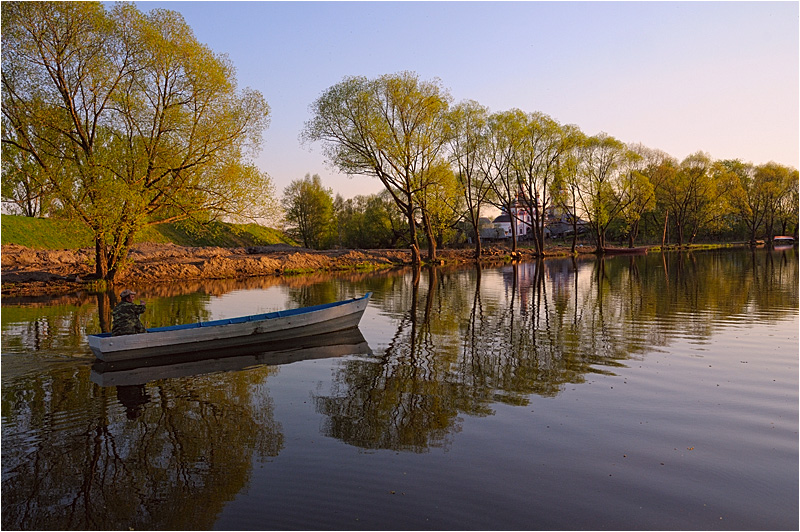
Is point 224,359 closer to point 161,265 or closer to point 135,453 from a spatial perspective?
point 135,453

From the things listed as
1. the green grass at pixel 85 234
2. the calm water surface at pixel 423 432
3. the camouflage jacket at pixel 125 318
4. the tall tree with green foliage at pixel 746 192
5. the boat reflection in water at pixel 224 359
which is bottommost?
the calm water surface at pixel 423 432

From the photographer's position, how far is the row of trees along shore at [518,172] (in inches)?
1928

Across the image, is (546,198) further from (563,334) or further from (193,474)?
(193,474)

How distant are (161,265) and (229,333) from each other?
28.1 meters

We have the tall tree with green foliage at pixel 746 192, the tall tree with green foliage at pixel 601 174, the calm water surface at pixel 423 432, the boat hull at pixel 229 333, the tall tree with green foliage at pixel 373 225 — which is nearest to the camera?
the calm water surface at pixel 423 432

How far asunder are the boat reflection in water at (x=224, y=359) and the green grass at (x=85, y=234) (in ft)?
63.4

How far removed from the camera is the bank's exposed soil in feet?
110

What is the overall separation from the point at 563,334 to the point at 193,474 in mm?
12111

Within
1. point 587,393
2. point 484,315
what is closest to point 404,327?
point 484,315

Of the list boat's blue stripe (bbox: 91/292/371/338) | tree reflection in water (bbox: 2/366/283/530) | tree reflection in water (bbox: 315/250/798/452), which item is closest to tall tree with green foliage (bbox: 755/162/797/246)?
tree reflection in water (bbox: 315/250/798/452)

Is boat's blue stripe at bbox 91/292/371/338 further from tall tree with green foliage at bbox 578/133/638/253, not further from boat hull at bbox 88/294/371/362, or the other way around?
tall tree with green foliage at bbox 578/133/638/253

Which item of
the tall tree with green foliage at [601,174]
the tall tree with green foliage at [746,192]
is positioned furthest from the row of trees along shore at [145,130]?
the tall tree with green foliage at [746,192]

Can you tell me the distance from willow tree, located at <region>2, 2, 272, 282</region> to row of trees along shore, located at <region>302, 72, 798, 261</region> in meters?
14.7

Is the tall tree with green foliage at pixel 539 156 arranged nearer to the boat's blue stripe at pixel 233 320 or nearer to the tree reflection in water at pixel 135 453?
the boat's blue stripe at pixel 233 320
